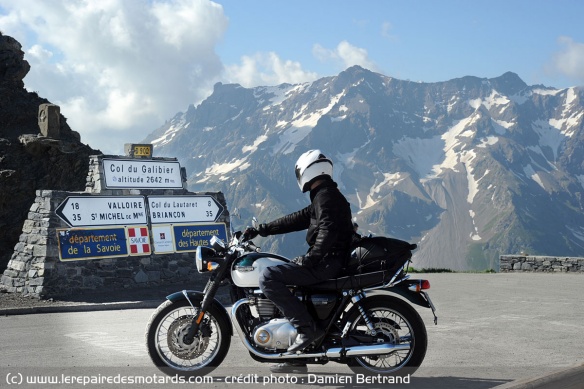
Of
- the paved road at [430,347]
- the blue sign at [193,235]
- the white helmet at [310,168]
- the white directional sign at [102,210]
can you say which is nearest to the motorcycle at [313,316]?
the paved road at [430,347]

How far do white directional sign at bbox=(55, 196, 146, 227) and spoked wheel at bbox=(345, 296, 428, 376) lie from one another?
38.8 feet

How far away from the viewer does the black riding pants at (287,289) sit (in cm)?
674

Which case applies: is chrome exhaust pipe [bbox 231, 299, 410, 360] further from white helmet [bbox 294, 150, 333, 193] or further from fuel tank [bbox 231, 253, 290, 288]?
white helmet [bbox 294, 150, 333, 193]

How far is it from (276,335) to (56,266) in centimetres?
1146

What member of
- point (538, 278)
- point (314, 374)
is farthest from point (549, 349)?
point (538, 278)

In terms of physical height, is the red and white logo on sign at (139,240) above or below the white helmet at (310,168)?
above

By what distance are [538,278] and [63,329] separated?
14.7 metres

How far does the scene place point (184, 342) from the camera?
7059 millimetres

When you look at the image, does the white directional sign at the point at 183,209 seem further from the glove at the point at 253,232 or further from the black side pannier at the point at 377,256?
the black side pannier at the point at 377,256

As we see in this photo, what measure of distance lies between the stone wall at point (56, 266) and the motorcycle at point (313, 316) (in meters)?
10.6

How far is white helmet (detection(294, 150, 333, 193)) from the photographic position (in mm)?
7223

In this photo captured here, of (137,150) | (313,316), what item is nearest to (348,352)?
(313,316)

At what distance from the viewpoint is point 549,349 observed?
8836 mm

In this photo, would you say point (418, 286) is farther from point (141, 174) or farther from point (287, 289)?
point (141, 174)
